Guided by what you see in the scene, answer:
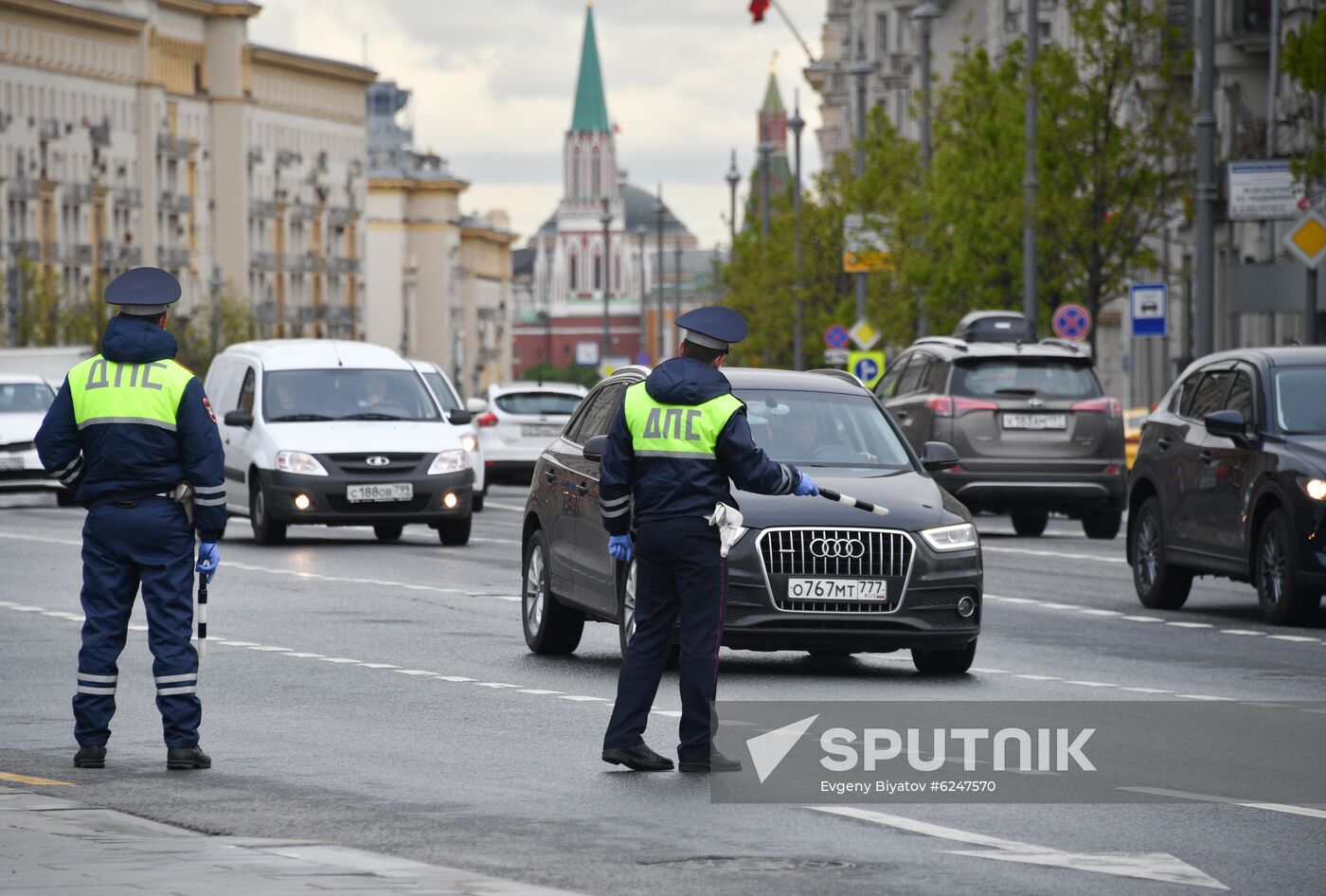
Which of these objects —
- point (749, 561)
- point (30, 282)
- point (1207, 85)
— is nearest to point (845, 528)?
point (749, 561)

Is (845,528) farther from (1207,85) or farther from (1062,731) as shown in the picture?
(1207,85)

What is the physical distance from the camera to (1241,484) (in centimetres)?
1916

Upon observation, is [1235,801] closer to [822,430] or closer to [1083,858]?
[1083,858]

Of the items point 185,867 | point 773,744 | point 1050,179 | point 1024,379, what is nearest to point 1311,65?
point 1024,379

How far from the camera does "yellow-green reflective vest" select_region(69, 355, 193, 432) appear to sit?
11523 mm

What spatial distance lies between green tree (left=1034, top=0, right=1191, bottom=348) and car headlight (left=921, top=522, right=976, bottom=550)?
33.1 m

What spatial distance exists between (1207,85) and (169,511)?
27.5 meters

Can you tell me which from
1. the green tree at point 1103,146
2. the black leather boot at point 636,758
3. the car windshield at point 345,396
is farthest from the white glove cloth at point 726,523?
the green tree at point 1103,146

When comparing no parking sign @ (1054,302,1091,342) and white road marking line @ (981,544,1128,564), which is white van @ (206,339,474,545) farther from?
no parking sign @ (1054,302,1091,342)

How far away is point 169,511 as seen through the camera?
37.7 feet

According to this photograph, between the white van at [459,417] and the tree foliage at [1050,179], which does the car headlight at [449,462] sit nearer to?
the white van at [459,417]

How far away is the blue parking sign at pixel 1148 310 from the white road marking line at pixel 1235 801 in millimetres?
31428

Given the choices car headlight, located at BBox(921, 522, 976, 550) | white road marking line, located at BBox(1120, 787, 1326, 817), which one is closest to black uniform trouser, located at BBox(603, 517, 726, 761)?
white road marking line, located at BBox(1120, 787, 1326, 817)

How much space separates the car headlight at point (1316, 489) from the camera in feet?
59.5
